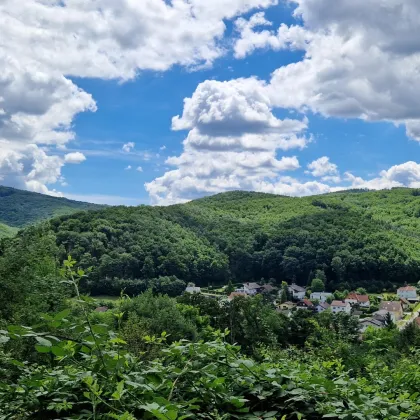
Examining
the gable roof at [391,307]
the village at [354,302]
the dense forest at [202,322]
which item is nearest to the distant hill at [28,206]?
the dense forest at [202,322]

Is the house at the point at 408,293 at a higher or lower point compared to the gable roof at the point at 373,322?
higher

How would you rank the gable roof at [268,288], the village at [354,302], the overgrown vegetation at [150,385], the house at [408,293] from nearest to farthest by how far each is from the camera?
the overgrown vegetation at [150,385], the village at [354,302], the house at [408,293], the gable roof at [268,288]

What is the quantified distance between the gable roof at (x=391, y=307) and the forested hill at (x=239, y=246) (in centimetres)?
1921

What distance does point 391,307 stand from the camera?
60.3 metres

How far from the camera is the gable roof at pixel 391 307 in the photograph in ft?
196

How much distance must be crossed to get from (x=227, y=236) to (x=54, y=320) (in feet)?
327

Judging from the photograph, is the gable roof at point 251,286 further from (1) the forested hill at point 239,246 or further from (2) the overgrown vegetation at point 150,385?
(2) the overgrown vegetation at point 150,385

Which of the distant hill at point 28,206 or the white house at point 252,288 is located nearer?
the white house at point 252,288

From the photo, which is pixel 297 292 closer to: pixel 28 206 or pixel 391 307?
pixel 391 307

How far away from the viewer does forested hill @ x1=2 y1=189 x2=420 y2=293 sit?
74250 millimetres

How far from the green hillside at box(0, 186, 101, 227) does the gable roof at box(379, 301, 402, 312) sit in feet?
355

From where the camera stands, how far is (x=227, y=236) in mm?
100938

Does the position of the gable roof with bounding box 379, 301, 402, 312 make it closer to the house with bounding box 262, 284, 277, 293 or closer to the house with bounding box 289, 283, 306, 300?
the house with bounding box 289, 283, 306, 300

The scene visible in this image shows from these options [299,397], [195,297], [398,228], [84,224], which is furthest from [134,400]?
[398,228]
